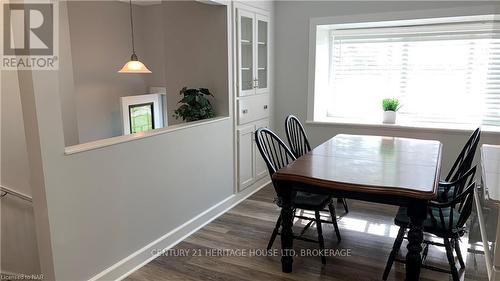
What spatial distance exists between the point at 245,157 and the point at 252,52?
3.88ft

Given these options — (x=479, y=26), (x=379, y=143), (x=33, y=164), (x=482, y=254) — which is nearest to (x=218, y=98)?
(x=379, y=143)

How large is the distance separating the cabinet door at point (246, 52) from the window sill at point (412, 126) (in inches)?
40.1

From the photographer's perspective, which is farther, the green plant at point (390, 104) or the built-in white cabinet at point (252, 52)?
the green plant at point (390, 104)

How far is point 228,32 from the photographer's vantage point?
134 inches

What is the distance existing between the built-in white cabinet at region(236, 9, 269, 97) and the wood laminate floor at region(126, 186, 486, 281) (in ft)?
4.75

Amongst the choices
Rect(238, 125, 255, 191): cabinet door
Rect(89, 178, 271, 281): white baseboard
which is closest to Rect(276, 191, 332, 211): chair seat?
Rect(89, 178, 271, 281): white baseboard

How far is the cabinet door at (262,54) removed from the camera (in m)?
4.04

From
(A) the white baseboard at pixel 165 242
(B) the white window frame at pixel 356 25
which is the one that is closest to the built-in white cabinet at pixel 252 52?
(B) the white window frame at pixel 356 25

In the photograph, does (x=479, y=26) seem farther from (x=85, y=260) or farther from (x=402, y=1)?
(x=85, y=260)

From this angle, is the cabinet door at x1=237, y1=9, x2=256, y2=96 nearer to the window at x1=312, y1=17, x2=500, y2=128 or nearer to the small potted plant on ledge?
the window at x1=312, y1=17, x2=500, y2=128

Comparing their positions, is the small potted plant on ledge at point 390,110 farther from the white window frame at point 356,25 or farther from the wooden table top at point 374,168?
the wooden table top at point 374,168

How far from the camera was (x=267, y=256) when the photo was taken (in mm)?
2729

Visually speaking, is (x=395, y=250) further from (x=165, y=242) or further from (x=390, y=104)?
(x=390, y=104)

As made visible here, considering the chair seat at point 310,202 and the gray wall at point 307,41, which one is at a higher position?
the gray wall at point 307,41
